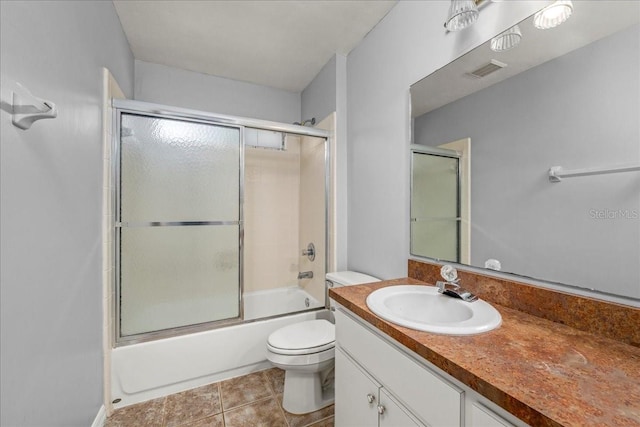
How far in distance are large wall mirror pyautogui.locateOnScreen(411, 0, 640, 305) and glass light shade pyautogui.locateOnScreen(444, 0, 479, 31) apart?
5.1 inches

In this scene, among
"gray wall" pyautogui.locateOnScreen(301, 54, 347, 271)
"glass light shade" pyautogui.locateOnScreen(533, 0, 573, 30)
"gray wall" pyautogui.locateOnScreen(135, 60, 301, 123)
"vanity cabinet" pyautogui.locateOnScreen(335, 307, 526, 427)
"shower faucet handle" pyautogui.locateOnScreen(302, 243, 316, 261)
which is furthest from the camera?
"shower faucet handle" pyautogui.locateOnScreen(302, 243, 316, 261)

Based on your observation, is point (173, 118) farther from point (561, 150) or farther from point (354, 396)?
point (561, 150)

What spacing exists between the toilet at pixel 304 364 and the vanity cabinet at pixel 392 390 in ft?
1.14

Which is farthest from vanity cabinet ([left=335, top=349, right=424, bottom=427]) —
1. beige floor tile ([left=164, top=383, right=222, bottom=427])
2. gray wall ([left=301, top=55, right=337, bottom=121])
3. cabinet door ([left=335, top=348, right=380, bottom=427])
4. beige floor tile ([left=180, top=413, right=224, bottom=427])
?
gray wall ([left=301, top=55, right=337, bottom=121])

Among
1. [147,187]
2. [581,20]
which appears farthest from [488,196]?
[147,187]

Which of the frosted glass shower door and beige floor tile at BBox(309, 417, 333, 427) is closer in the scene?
beige floor tile at BBox(309, 417, 333, 427)

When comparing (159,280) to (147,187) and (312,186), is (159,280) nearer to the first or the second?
(147,187)

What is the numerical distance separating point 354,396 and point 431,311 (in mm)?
477

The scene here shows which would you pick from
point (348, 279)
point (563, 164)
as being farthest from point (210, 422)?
point (563, 164)

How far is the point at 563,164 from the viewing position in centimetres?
90

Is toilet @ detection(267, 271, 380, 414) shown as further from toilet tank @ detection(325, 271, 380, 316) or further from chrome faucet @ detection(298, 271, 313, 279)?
chrome faucet @ detection(298, 271, 313, 279)

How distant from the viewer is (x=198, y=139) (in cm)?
189

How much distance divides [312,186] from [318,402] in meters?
1.76

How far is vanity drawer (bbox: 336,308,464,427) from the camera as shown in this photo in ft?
2.19
